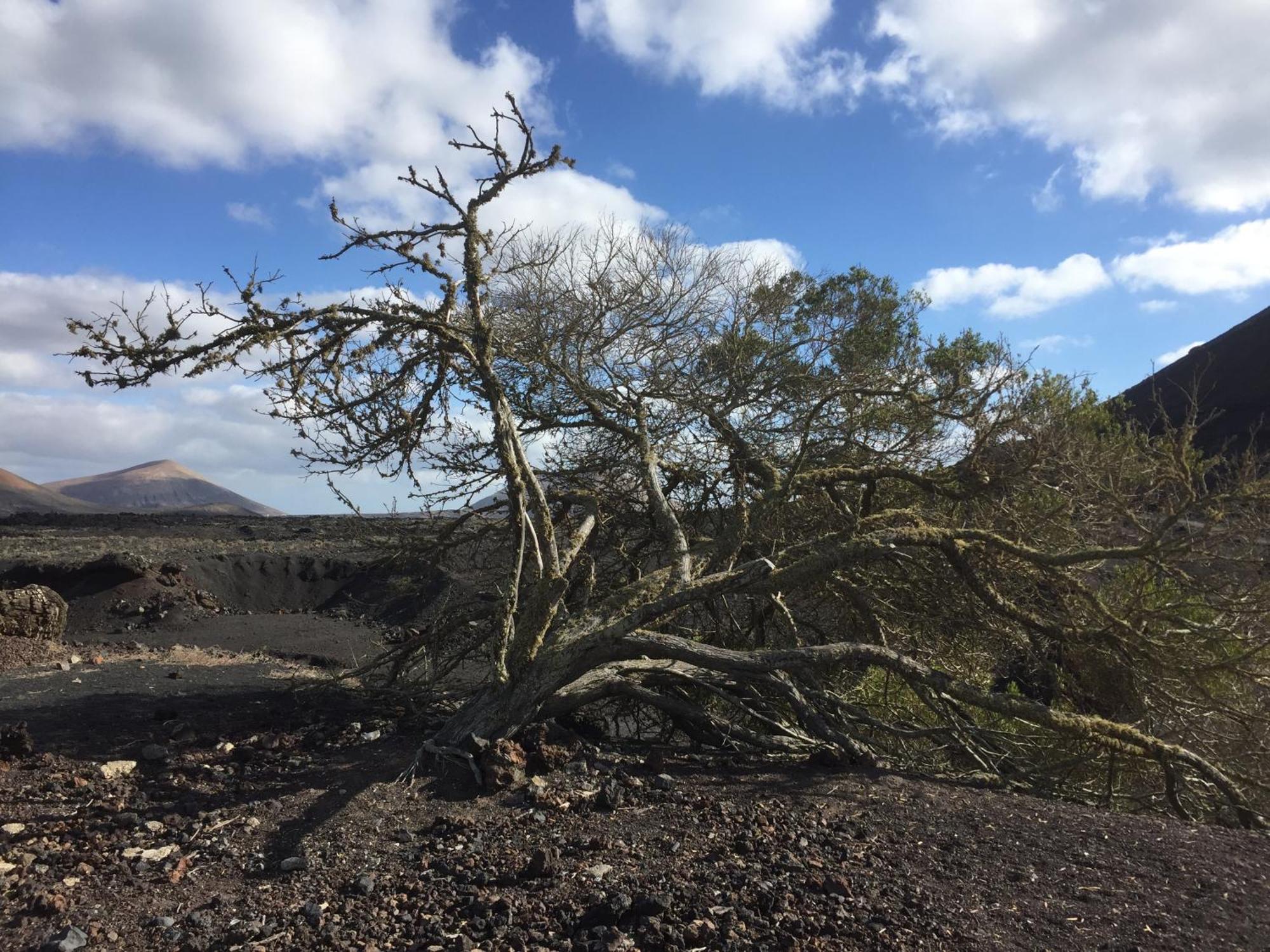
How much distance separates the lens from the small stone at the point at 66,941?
8.29ft

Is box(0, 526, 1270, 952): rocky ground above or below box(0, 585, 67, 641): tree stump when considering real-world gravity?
below

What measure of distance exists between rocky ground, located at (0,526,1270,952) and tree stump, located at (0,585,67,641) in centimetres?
463

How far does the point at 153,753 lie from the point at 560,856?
7.71 ft

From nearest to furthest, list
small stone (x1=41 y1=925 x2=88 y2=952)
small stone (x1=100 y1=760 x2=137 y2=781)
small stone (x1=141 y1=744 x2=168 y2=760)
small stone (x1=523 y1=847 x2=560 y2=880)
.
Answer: small stone (x1=41 y1=925 x2=88 y2=952) < small stone (x1=523 y1=847 x2=560 y2=880) < small stone (x1=100 y1=760 x2=137 y2=781) < small stone (x1=141 y1=744 x2=168 y2=760)

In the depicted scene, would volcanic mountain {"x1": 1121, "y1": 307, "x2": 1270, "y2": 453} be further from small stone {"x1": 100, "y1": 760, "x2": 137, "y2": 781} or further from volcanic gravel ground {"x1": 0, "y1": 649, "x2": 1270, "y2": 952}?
small stone {"x1": 100, "y1": 760, "x2": 137, "y2": 781}

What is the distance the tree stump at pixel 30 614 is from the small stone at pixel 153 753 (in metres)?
5.48

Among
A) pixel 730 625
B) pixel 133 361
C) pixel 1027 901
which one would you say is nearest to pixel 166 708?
pixel 133 361

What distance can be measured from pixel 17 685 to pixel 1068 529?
24.3ft

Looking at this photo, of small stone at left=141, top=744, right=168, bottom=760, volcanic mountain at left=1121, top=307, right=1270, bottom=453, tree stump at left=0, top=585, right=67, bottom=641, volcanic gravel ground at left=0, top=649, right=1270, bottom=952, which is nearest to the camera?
volcanic gravel ground at left=0, top=649, right=1270, bottom=952

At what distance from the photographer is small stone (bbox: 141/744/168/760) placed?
4.19 metres

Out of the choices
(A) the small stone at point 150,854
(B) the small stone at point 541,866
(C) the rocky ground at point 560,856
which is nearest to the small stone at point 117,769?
(C) the rocky ground at point 560,856

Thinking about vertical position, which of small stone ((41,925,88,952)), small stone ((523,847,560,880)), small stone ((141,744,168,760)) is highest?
small stone ((141,744,168,760))

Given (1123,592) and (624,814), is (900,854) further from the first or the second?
(1123,592)

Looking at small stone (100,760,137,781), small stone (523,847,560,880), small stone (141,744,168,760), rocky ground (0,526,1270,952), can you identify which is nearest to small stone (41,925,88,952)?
rocky ground (0,526,1270,952)
